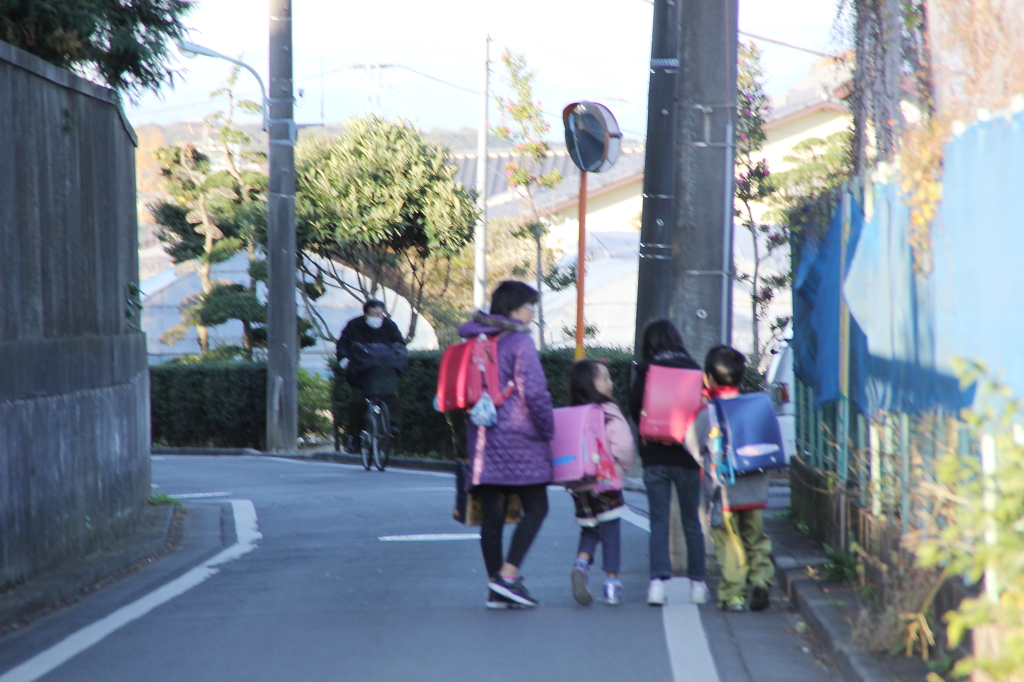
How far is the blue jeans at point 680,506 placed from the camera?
663 cm

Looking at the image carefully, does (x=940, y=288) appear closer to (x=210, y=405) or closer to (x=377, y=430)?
(x=377, y=430)

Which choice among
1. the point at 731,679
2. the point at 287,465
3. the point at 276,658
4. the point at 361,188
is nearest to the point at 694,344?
the point at 731,679

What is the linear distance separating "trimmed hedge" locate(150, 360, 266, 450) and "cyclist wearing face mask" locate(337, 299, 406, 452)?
5.26 meters

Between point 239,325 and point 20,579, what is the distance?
27737 millimetres

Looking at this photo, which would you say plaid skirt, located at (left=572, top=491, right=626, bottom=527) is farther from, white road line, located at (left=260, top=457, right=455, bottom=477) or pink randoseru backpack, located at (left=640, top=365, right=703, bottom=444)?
white road line, located at (left=260, top=457, right=455, bottom=477)

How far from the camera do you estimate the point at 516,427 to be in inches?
254

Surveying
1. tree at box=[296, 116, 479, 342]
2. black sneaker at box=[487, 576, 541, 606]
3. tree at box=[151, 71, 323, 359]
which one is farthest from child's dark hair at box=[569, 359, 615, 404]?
tree at box=[151, 71, 323, 359]

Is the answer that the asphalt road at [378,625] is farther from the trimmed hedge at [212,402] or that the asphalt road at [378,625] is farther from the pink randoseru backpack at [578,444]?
the trimmed hedge at [212,402]

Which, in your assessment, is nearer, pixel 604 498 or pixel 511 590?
pixel 511 590

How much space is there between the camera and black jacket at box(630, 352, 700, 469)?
6.51 m

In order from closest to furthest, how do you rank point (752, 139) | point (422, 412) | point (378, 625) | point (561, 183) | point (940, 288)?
point (940, 288)
point (378, 625)
point (422, 412)
point (752, 139)
point (561, 183)

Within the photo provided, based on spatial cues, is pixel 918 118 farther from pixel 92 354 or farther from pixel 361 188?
pixel 361 188

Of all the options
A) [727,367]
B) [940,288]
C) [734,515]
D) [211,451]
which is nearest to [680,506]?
[734,515]

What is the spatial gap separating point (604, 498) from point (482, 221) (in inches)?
787
